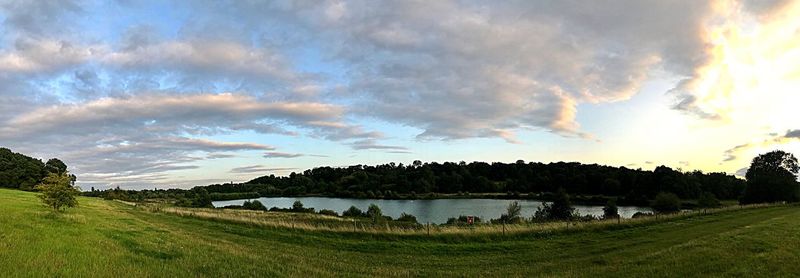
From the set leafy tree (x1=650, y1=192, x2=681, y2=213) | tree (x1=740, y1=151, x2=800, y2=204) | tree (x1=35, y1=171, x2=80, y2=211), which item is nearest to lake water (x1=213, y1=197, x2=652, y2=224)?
leafy tree (x1=650, y1=192, x2=681, y2=213)

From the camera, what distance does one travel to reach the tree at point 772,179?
77081mm

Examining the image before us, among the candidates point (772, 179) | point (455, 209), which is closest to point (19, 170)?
point (455, 209)

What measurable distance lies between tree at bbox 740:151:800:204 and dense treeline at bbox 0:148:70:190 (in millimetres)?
126189

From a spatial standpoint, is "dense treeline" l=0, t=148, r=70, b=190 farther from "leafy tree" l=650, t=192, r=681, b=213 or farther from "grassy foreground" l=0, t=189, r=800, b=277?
"leafy tree" l=650, t=192, r=681, b=213

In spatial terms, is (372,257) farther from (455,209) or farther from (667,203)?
(455,209)

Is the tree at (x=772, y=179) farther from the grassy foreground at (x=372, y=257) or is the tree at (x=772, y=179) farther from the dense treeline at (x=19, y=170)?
the dense treeline at (x=19, y=170)

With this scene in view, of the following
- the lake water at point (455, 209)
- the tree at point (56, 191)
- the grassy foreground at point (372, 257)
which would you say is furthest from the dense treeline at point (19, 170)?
the grassy foreground at point (372, 257)

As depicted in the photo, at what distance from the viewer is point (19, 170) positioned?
97.4m

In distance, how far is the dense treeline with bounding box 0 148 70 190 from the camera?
A: 93688mm

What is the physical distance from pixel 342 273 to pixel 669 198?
76482 millimetres

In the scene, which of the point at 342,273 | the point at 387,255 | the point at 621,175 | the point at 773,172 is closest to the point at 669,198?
the point at 773,172

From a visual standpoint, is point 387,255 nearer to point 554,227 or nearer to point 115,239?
point 115,239

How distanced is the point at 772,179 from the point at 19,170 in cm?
14346

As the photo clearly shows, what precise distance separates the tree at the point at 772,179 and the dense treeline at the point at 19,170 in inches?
4968
